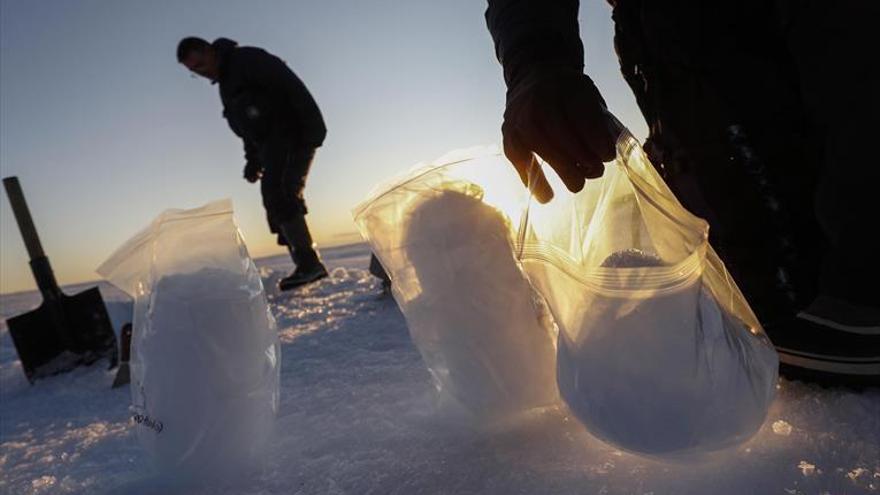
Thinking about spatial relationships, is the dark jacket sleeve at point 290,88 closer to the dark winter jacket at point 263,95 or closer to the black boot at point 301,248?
the dark winter jacket at point 263,95

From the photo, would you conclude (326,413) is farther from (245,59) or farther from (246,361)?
(245,59)

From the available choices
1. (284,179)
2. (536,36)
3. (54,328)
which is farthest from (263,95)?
(536,36)

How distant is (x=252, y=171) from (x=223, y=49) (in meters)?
0.83

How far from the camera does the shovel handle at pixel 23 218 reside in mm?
1973

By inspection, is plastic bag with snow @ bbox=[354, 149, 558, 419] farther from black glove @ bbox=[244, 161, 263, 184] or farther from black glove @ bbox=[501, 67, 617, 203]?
black glove @ bbox=[244, 161, 263, 184]

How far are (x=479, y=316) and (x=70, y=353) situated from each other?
1.81 m

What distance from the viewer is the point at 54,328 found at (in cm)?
176

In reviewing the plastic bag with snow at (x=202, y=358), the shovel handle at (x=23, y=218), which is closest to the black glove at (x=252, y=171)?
the shovel handle at (x=23, y=218)

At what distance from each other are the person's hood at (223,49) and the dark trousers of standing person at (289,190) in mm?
549

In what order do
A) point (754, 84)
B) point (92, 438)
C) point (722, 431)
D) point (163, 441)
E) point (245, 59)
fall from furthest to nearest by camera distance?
point (245, 59), point (92, 438), point (754, 84), point (163, 441), point (722, 431)

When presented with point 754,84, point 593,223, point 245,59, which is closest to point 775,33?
point 754,84

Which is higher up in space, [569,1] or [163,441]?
[569,1]

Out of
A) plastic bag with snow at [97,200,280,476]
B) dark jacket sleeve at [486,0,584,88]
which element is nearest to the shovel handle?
plastic bag with snow at [97,200,280,476]

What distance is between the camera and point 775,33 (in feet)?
2.54
